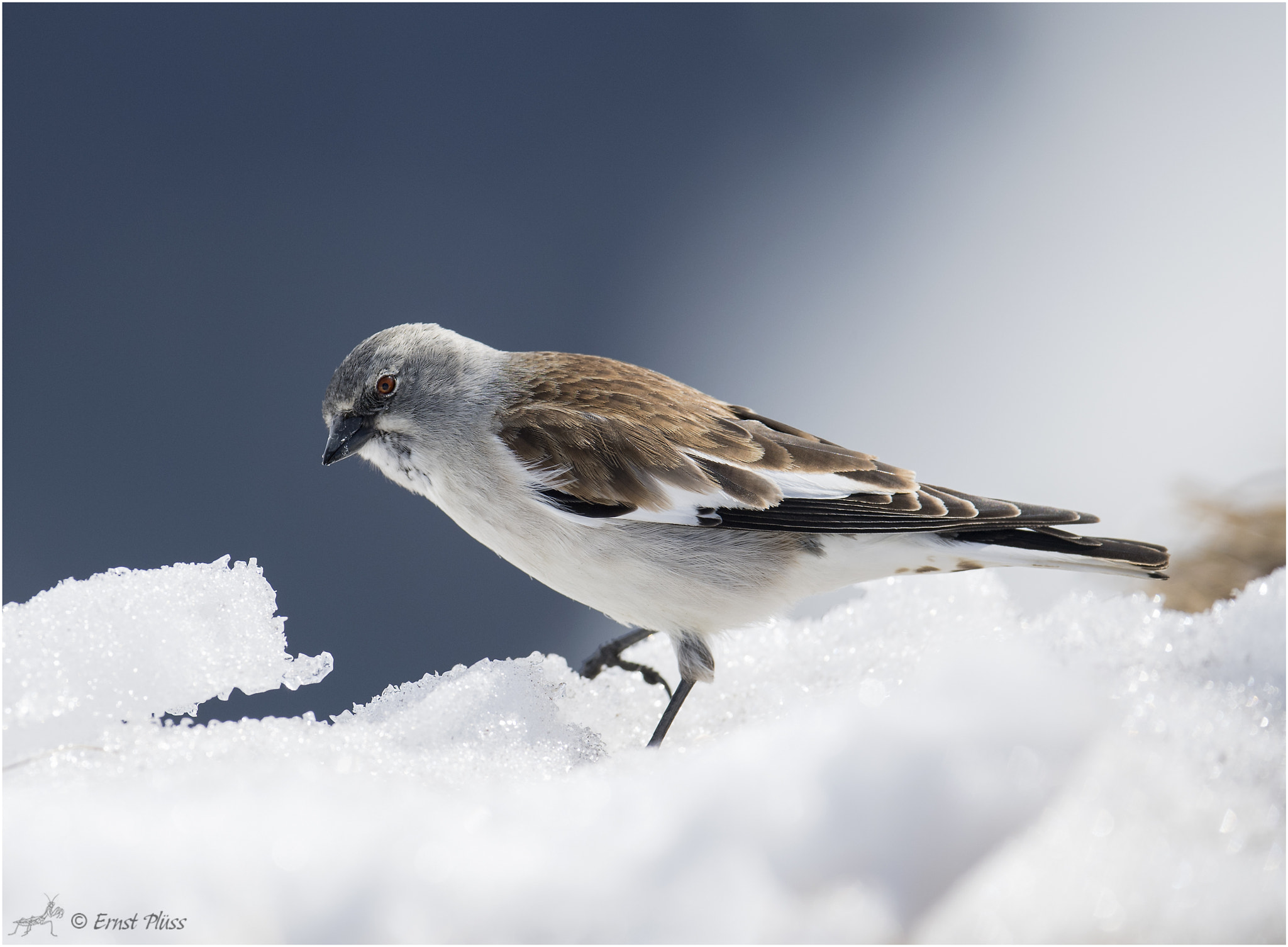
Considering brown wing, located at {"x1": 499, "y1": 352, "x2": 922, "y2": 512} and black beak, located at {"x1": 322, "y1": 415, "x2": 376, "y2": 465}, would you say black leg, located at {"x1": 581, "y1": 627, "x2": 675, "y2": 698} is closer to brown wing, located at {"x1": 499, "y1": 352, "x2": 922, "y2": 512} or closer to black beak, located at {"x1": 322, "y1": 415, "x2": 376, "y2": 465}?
brown wing, located at {"x1": 499, "y1": 352, "x2": 922, "y2": 512}

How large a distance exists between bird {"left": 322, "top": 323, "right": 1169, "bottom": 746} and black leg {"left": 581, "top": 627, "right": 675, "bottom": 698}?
0.13 meters

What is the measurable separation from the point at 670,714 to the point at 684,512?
183mm

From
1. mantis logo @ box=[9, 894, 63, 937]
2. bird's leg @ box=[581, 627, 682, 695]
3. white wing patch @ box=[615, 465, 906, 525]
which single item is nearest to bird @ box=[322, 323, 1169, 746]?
white wing patch @ box=[615, 465, 906, 525]

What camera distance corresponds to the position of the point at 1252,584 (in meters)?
0.73

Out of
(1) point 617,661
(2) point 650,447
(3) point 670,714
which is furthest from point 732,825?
(1) point 617,661

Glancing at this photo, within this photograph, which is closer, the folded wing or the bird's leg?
the folded wing

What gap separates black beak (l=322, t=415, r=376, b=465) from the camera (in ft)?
3.01

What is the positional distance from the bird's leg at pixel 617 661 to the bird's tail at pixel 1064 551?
37cm

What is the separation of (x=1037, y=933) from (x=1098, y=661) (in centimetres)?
24

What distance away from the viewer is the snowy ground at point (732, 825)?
0.44m

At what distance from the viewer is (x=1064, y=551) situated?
78 cm

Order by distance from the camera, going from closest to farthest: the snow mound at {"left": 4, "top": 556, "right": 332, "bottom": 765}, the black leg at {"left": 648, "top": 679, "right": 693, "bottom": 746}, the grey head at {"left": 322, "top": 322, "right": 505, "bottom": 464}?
1. the snow mound at {"left": 4, "top": 556, "right": 332, "bottom": 765}
2. the black leg at {"left": 648, "top": 679, "right": 693, "bottom": 746}
3. the grey head at {"left": 322, "top": 322, "right": 505, "bottom": 464}

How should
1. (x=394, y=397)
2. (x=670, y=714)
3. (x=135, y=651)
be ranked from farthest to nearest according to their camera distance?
(x=394, y=397) < (x=670, y=714) < (x=135, y=651)

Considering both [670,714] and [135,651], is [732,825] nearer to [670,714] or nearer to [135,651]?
[670,714]
